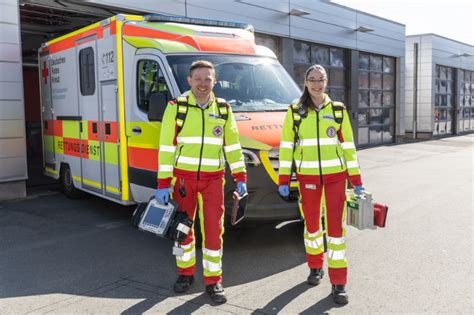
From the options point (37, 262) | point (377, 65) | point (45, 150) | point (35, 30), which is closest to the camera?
point (37, 262)

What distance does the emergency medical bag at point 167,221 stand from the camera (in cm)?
434

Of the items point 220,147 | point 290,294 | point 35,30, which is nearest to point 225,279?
point 290,294

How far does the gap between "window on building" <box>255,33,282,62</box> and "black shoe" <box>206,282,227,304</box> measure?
1113cm

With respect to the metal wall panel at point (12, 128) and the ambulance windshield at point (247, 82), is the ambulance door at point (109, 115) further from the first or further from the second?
the metal wall panel at point (12, 128)

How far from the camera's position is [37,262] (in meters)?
5.52

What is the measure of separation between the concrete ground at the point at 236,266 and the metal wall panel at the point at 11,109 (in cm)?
153

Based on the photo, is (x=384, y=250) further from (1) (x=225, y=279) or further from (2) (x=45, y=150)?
(2) (x=45, y=150)

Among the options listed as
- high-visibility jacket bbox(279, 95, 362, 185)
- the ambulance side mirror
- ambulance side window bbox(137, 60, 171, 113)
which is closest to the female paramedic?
high-visibility jacket bbox(279, 95, 362, 185)

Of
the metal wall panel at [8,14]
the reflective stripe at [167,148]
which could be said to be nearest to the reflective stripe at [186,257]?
the reflective stripe at [167,148]

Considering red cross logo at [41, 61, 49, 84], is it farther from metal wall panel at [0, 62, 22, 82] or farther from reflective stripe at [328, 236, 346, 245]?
reflective stripe at [328, 236, 346, 245]

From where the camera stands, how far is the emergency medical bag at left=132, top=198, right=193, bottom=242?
434 centimetres

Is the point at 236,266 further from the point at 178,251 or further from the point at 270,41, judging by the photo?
the point at 270,41

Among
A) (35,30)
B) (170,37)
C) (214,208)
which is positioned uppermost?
(35,30)

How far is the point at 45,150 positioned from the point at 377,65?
15436 millimetres
